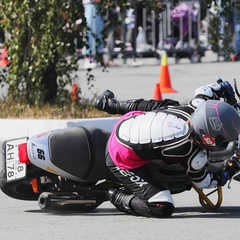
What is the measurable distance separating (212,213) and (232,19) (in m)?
18.1

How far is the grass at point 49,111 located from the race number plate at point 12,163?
451 cm

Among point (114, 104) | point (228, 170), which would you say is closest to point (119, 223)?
point (228, 170)

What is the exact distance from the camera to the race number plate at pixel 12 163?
7.61 metres

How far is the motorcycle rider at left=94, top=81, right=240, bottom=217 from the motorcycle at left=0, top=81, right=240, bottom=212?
0.12m

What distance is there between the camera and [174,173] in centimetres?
744

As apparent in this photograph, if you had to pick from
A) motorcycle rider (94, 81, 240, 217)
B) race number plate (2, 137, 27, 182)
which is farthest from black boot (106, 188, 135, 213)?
race number plate (2, 137, 27, 182)

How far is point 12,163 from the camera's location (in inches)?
302

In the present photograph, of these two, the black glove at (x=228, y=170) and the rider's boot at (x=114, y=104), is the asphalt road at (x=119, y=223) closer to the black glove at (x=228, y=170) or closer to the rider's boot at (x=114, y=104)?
the black glove at (x=228, y=170)

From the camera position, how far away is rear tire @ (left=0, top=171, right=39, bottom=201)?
25.4ft

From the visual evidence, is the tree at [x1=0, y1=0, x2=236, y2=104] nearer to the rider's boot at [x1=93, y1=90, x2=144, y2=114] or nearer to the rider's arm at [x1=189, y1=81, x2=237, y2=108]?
the rider's boot at [x1=93, y1=90, x2=144, y2=114]

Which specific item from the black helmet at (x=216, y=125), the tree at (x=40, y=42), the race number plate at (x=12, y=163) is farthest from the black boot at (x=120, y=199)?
the tree at (x=40, y=42)

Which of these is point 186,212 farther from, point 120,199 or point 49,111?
point 49,111

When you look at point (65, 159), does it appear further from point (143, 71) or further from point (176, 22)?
point (176, 22)

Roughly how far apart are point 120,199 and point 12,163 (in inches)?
34.4
